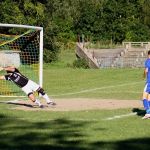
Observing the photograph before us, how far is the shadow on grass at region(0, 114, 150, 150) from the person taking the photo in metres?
10.0

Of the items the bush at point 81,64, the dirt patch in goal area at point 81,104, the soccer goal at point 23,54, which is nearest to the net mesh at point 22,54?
the soccer goal at point 23,54

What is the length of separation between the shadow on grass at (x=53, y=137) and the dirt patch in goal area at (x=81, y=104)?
2.95m

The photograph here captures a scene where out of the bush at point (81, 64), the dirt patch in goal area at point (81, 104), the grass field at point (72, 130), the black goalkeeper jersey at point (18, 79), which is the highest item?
the black goalkeeper jersey at point (18, 79)

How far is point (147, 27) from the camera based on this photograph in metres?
75.2

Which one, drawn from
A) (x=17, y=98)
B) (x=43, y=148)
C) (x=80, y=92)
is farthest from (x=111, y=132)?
(x=80, y=92)

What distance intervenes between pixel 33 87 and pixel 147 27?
197 feet

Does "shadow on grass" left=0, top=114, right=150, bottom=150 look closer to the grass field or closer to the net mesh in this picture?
the grass field

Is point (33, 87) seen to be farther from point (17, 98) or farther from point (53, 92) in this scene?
point (53, 92)

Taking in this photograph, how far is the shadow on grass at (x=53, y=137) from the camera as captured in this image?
10023 millimetres

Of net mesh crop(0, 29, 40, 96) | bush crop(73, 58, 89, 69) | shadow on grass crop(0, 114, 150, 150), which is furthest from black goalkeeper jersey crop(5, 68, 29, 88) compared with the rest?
bush crop(73, 58, 89, 69)

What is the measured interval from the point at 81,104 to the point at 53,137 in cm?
Result: 648

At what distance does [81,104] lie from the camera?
57.2 feet

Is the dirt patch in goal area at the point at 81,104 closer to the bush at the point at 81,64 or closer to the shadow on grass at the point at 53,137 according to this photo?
the shadow on grass at the point at 53,137

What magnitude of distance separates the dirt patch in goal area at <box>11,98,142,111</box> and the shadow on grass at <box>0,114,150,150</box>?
2955 mm
